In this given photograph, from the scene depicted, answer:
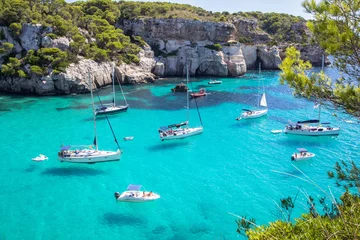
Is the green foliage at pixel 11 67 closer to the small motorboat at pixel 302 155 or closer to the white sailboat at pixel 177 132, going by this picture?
the white sailboat at pixel 177 132

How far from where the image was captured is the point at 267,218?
2259 cm

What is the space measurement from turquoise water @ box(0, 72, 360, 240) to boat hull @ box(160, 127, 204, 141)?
0.85 metres

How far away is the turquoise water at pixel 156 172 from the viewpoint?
2252cm

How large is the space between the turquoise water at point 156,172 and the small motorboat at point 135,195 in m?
0.48

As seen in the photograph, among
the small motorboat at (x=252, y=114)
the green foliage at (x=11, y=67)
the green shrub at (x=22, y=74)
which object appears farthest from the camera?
the green foliage at (x=11, y=67)

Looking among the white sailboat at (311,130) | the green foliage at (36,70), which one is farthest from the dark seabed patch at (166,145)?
the green foliage at (36,70)

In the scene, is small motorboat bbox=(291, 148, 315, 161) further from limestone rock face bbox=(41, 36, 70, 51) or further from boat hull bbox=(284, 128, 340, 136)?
limestone rock face bbox=(41, 36, 70, 51)

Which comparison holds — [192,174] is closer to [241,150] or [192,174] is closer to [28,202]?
[241,150]

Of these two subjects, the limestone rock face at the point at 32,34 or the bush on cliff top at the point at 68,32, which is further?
the limestone rock face at the point at 32,34

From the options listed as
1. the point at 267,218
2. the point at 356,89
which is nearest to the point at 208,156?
the point at 267,218

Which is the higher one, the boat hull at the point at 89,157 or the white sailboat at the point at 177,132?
the white sailboat at the point at 177,132

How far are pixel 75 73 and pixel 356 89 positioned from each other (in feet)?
185

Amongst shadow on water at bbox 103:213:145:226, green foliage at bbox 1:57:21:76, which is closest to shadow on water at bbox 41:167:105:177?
shadow on water at bbox 103:213:145:226

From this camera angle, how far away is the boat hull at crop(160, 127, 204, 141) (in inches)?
1524
